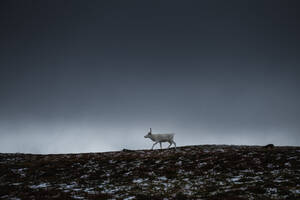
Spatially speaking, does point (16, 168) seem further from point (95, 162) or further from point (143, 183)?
point (143, 183)

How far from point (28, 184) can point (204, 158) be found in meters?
18.9

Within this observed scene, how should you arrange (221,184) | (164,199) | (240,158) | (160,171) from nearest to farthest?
(164,199) → (221,184) → (160,171) → (240,158)

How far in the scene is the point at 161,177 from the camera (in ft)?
82.0

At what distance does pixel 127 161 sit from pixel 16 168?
13.2 metres

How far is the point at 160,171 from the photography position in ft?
89.1

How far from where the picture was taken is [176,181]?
23094 mm

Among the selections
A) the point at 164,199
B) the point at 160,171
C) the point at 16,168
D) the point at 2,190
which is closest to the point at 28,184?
the point at 2,190

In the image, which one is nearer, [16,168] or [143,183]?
[143,183]

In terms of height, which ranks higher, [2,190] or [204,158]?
[204,158]

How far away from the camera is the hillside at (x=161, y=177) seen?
62.1 feet

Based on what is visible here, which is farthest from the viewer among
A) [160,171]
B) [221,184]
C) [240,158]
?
[240,158]

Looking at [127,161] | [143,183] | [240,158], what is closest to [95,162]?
[127,161]

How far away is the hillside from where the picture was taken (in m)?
18.9

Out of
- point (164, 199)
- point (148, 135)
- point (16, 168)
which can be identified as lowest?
point (164, 199)
